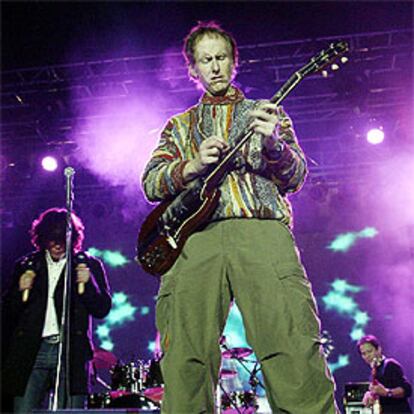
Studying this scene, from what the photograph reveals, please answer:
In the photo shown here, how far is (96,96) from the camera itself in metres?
8.80

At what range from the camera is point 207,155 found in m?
2.11

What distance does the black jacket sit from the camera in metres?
4.02

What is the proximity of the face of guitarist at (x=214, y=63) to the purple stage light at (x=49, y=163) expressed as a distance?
26.1ft

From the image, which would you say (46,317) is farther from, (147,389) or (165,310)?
(147,389)

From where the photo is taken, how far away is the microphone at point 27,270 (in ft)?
14.1

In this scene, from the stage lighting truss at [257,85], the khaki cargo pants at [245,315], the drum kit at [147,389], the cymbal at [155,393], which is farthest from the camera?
the stage lighting truss at [257,85]

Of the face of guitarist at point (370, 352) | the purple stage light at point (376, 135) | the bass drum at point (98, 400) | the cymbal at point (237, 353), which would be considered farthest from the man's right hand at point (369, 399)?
the purple stage light at point (376, 135)

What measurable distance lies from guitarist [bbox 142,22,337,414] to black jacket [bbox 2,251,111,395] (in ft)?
7.10

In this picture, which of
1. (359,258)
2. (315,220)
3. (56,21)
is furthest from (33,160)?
(359,258)

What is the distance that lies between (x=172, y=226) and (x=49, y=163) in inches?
327

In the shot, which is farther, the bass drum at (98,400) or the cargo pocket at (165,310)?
the bass drum at (98,400)

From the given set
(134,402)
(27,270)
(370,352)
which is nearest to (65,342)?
(27,270)

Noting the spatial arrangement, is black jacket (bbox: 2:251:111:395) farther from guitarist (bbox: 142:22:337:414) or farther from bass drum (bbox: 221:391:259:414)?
bass drum (bbox: 221:391:259:414)

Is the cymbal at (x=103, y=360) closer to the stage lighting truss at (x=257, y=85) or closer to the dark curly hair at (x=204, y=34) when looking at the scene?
the stage lighting truss at (x=257, y=85)
